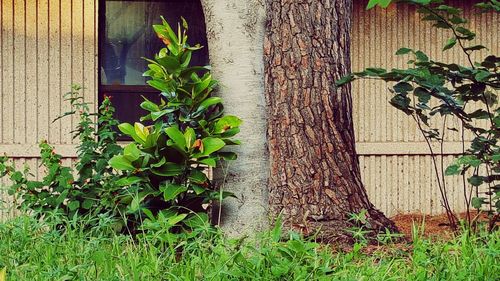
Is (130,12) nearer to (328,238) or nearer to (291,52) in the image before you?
(291,52)

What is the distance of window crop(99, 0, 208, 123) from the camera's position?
403 inches

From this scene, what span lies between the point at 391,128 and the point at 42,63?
3.77 meters

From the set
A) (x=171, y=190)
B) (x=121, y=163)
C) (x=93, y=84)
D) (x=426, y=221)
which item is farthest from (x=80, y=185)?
(x=426, y=221)

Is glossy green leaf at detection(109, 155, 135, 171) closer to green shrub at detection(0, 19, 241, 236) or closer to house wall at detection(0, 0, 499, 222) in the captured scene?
green shrub at detection(0, 19, 241, 236)

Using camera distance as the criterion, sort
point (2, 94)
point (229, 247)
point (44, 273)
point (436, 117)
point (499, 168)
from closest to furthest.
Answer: point (44, 273)
point (229, 247)
point (499, 168)
point (2, 94)
point (436, 117)

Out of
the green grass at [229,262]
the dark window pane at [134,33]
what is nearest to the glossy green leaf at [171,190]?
the green grass at [229,262]

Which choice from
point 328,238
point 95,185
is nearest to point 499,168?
point 328,238

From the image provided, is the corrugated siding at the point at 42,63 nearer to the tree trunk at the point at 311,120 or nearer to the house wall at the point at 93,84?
the house wall at the point at 93,84

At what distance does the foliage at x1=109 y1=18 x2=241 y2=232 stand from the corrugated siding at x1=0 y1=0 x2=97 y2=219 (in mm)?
4535

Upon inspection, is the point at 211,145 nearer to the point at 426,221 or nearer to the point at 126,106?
the point at 426,221

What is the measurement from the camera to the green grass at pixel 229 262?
173 inches

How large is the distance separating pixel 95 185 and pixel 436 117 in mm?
5376

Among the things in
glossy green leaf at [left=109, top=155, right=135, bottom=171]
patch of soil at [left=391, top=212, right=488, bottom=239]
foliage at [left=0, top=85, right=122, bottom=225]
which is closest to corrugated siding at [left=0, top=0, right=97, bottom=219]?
foliage at [left=0, top=85, right=122, bottom=225]

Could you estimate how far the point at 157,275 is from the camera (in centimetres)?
449
